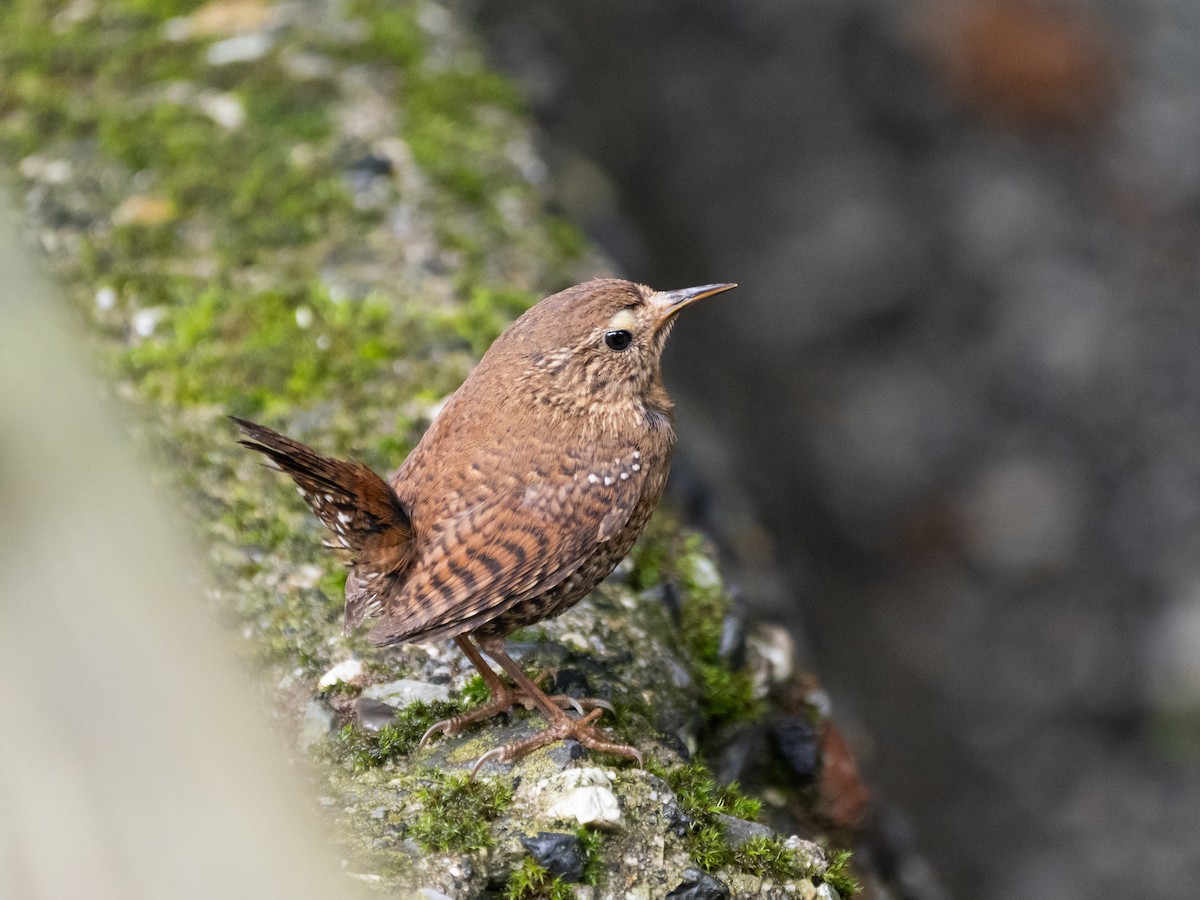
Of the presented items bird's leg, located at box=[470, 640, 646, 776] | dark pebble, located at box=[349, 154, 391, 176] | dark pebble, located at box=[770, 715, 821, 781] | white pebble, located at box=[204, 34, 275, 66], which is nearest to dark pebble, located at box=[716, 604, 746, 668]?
dark pebble, located at box=[770, 715, 821, 781]

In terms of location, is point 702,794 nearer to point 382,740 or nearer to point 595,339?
point 382,740

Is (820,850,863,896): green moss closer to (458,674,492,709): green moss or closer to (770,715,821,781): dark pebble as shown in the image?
(770,715,821,781): dark pebble

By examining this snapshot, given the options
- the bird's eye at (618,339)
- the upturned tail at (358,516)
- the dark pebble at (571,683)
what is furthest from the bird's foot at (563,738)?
the bird's eye at (618,339)

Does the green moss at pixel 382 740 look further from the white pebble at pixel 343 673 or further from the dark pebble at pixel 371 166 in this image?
the dark pebble at pixel 371 166

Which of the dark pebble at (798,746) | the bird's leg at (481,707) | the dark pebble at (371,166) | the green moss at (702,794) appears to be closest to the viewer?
the green moss at (702,794)

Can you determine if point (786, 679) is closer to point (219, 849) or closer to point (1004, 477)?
point (219, 849)

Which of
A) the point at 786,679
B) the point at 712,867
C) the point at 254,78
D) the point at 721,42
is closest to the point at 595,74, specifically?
the point at 721,42
